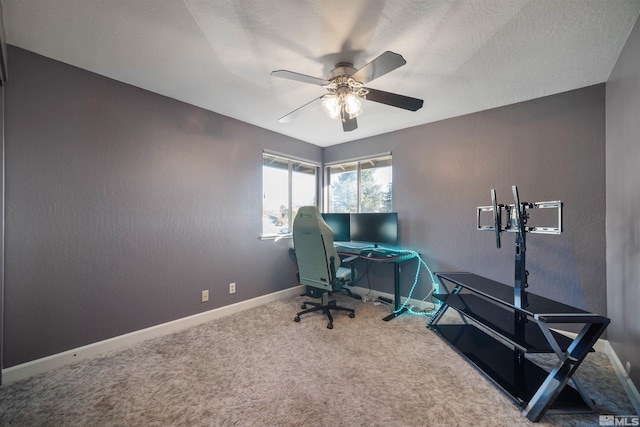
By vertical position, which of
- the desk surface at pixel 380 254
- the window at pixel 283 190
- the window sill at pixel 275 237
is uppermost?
the window at pixel 283 190

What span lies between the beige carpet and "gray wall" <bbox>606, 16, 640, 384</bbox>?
1.27ft

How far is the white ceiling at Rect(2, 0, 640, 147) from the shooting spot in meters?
1.39

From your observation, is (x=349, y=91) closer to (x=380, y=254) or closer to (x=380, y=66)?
(x=380, y=66)

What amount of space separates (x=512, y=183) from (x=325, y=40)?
238cm

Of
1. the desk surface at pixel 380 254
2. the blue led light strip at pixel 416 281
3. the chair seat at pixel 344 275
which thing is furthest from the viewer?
the blue led light strip at pixel 416 281

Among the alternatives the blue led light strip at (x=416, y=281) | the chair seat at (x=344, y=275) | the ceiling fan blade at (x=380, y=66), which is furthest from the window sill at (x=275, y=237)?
the ceiling fan blade at (x=380, y=66)

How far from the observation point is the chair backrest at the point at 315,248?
2570 mm

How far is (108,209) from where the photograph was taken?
84.2 inches

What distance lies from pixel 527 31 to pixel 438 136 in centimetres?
154

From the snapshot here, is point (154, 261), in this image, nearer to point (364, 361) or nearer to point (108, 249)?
point (108, 249)

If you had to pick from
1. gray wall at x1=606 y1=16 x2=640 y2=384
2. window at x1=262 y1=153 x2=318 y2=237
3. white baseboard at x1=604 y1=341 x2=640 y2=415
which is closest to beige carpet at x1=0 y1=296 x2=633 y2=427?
white baseboard at x1=604 y1=341 x2=640 y2=415

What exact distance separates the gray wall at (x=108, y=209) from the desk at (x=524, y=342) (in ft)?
8.09

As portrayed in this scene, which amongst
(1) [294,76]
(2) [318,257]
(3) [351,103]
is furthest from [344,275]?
(1) [294,76]

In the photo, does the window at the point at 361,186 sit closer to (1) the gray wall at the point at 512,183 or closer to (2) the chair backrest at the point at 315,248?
(1) the gray wall at the point at 512,183
